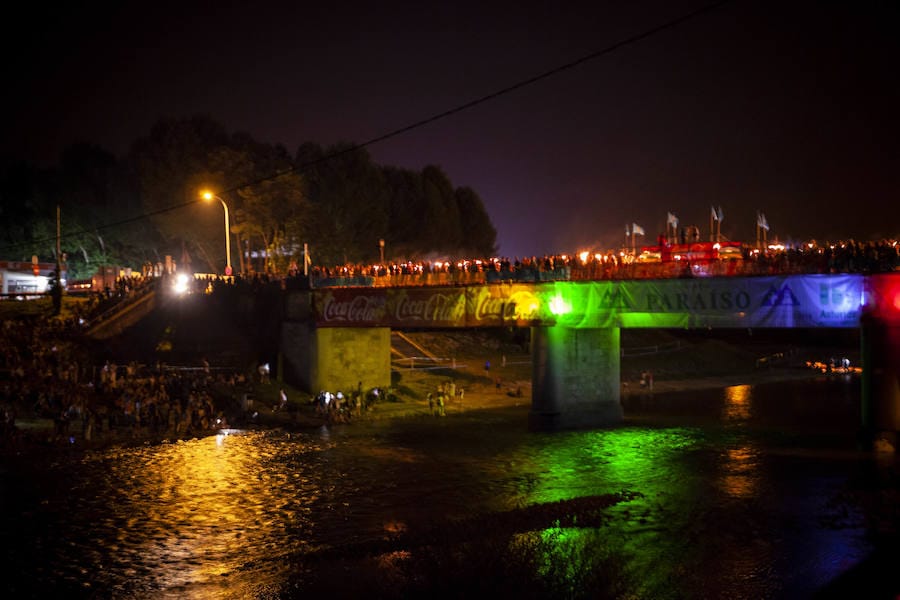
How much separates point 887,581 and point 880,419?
44.4 feet

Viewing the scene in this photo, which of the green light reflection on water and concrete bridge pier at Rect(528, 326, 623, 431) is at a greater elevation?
concrete bridge pier at Rect(528, 326, 623, 431)

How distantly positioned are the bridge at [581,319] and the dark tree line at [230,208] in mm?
21678

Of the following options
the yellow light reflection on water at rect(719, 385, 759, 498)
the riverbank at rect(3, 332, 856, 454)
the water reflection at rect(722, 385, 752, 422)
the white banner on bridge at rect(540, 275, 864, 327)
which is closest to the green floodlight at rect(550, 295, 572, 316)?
the white banner on bridge at rect(540, 275, 864, 327)

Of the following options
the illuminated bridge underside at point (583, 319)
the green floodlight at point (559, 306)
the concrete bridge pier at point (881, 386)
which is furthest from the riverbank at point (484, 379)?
the concrete bridge pier at point (881, 386)

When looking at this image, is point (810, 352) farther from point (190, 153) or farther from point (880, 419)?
point (190, 153)

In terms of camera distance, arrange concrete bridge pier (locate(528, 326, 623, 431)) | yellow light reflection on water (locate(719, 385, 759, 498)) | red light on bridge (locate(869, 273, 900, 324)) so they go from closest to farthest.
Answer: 1. yellow light reflection on water (locate(719, 385, 759, 498))
2. red light on bridge (locate(869, 273, 900, 324))
3. concrete bridge pier (locate(528, 326, 623, 431))

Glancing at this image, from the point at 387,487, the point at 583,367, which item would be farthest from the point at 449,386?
the point at 387,487

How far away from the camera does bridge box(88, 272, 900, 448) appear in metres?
28.4

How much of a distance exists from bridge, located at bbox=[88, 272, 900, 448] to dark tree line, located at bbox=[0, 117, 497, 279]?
21.7 metres

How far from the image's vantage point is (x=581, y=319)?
1393 inches

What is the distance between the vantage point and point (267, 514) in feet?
75.6

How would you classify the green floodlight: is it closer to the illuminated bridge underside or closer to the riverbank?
the illuminated bridge underside

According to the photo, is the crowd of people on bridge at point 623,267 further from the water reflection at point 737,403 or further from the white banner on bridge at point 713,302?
the water reflection at point 737,403

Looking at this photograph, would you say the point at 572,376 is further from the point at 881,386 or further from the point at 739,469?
the point at 881,386
